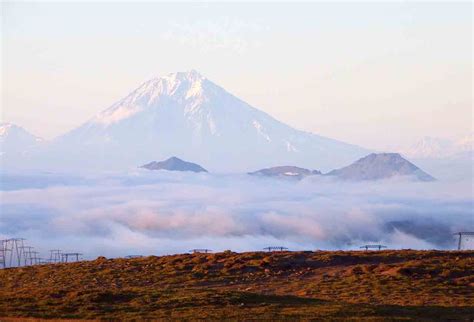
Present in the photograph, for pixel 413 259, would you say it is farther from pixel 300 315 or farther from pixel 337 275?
pixel 300 315

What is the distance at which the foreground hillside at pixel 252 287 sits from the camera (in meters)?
40.9

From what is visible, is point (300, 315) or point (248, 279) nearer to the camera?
point (300, 315)

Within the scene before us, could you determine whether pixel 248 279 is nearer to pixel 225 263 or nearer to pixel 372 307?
pixel 225 263

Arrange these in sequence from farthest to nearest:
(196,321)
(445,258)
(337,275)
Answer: (445,258), (337,275), (196,321)

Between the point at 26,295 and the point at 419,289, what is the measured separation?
18.0 metres

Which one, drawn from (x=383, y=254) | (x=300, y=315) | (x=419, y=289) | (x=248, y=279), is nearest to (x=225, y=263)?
(x=248, y=279)

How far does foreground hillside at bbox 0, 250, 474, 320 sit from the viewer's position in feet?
134

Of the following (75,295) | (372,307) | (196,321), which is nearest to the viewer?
(196,321)

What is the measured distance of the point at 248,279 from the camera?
56.0 m

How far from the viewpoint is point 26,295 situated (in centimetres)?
4509

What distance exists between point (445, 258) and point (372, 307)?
19752 mm

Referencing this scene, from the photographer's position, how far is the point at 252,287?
53.4 meters

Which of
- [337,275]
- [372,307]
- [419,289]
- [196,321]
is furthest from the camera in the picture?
[337,275]

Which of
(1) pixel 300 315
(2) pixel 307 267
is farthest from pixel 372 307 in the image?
(2) pixel 307 267
